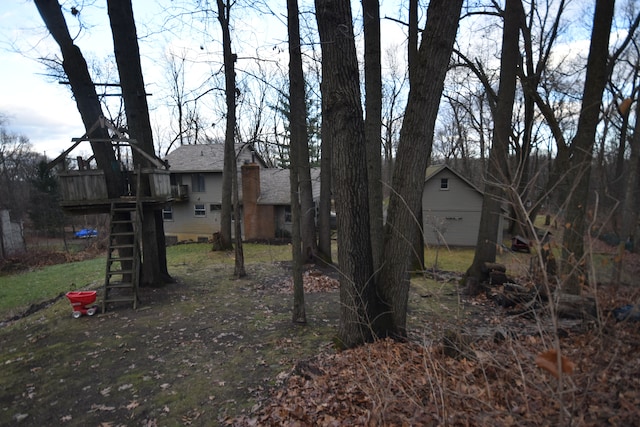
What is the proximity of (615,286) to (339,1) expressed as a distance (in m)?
4.92

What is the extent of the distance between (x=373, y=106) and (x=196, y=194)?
18788 millimetres

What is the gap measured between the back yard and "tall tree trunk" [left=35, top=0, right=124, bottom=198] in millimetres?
3273

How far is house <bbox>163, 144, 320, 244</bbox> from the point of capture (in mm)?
21469

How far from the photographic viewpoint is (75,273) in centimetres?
1399

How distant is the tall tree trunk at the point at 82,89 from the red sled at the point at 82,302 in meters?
2.49

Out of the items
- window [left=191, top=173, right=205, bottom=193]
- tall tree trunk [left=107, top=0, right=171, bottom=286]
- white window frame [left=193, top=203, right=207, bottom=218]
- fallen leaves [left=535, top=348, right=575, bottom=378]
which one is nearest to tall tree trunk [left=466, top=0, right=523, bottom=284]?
fallen leaves [left=535, top=348, right=575, bottom=378]

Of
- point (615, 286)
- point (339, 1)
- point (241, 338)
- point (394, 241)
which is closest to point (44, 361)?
point (241, 338)

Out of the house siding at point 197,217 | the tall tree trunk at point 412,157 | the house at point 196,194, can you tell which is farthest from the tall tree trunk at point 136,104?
the house siding at point 197,217

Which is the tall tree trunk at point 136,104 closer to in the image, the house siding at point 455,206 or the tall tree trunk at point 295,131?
the tall tree trunk at point 295,131

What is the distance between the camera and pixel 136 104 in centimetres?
859

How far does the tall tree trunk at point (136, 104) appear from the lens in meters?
8.28

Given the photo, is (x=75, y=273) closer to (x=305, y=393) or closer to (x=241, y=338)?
(x=241, y=338)

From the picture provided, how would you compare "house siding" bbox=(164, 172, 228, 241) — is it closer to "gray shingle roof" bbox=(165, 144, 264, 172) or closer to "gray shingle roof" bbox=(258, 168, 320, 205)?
"gray shingle roof" bbox=(165, 144, 264, 172)

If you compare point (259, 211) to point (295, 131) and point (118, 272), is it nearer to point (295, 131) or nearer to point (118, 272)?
point (118, 272)
